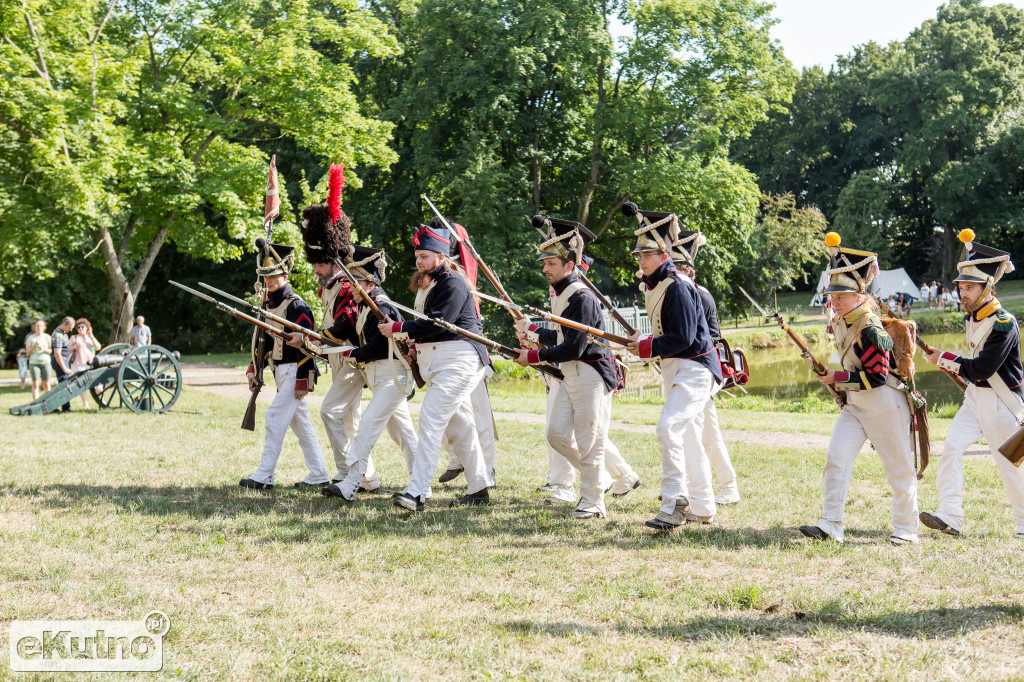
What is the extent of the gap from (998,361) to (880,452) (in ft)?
3.38

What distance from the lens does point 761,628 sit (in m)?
4.42

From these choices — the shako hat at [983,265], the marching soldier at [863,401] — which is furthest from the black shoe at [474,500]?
the shako hat at [983,265]

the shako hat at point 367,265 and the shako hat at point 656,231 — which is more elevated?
the shako hat at point 656,231

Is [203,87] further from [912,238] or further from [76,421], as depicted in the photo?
[912,238]

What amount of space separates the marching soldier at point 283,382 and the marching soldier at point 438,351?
4.11 feet

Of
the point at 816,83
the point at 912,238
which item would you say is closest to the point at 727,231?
the point at 912,238

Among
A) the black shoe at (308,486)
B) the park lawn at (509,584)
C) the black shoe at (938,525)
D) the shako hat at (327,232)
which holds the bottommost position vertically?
the black shoe at (308,486)

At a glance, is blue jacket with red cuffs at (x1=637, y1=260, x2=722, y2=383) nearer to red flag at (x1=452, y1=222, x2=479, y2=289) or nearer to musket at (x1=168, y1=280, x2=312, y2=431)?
red flag at (x1=452, y1=222, x2=479, y2=289)

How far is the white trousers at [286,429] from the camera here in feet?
25.8

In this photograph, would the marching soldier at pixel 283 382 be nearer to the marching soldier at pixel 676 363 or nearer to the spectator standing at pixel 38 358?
the marching soldier at pixel 676 363

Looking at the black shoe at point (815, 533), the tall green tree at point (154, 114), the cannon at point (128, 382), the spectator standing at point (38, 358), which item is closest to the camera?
the black shoe at point (815, 533)

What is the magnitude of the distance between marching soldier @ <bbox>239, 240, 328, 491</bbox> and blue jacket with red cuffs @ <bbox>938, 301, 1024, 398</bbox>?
17.0 ft

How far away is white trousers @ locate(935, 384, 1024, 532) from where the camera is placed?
6.15 m

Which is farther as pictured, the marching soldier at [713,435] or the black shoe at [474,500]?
the black shoe at [474,500]
